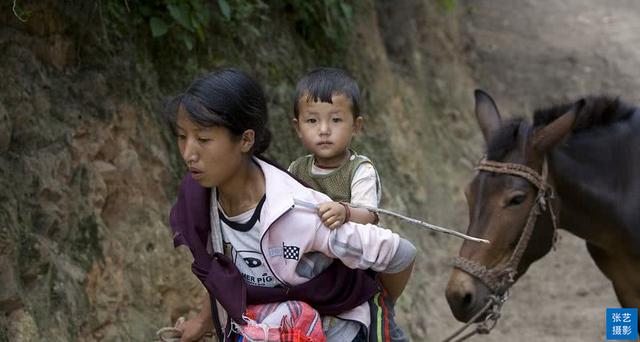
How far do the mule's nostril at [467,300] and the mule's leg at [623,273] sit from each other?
2.85 feet

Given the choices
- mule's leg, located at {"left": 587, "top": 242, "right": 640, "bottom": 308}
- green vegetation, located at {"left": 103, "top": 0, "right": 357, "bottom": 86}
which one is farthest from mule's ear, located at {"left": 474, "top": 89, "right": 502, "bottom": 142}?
green vegetation, located at {"left": 103, "top": 0, "right": 357, "bottom": 86}

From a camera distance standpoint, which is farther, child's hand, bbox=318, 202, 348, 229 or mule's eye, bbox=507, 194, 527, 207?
mule's eye, bbox=507, 194, 527, 207

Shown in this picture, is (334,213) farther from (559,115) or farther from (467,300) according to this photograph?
(559,115)

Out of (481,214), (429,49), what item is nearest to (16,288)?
(481,214)

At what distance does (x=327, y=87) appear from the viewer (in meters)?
2.48

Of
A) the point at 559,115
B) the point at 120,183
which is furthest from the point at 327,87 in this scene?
the point at 120,183

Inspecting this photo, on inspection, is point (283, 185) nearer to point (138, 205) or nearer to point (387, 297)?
point (387, 297)

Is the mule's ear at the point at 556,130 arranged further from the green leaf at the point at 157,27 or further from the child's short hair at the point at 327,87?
the green leaf at the point at 157,27

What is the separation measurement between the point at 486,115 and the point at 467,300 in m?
0.96

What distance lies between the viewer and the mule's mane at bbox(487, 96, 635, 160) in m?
3.66

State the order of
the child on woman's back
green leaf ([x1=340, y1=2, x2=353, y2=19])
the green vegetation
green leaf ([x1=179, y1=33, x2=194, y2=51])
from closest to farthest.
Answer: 1. the child on woman's back
2. the green vegetation
3. green leaf ([x1=179, y1=33, x2=194, y2=51])
4. green leaf ([x1=340, y1=2, x2=353, y2=19])

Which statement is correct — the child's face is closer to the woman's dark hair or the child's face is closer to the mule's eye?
the woman's dark hair

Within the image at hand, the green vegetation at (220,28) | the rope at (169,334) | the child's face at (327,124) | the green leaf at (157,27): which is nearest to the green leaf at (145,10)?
the green vegetation at (220,28)

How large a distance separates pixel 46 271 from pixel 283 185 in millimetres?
1750
